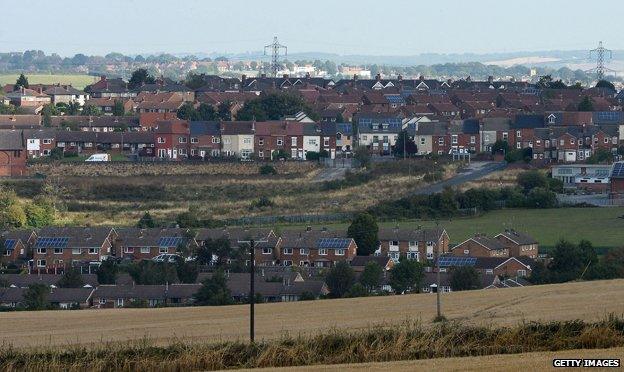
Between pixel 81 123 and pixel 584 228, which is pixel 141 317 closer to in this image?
pixel 584 228

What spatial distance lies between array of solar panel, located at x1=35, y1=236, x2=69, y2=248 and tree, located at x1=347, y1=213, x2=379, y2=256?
4.82m

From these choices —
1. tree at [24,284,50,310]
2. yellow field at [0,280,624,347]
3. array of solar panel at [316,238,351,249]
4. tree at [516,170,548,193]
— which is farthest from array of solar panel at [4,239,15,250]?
tree at [516,170,548,193]

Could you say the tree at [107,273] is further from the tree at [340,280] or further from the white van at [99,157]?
the white van at [99,157]

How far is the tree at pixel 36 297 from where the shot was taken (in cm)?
2033

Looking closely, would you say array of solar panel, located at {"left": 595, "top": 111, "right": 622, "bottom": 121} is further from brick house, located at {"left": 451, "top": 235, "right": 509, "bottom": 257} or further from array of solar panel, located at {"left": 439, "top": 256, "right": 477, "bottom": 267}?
array of solar panel, located at {"left": 439, "top": 256, "right": 477, "bottom": 267}

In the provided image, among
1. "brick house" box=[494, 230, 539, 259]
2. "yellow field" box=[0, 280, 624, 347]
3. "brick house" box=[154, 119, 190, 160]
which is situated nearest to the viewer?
"yellow field" box=[0, 280, 624, 347]

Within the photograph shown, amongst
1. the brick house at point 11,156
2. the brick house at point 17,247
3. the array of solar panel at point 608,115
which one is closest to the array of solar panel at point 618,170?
the array of solar panel at point 608,115

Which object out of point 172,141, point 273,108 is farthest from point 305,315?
point 273,108

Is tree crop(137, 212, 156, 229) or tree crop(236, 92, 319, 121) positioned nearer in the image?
tree crop(137, 212, 156, 229)

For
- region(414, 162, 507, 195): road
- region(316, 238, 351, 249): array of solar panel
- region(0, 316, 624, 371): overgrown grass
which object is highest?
region(0, 316, 624, 371): overgrown grass

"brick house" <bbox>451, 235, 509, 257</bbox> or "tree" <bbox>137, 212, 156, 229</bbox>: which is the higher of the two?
"brick house" <bbox>451, 235, 509, 257</bbox>

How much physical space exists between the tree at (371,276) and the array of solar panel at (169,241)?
15.9ft

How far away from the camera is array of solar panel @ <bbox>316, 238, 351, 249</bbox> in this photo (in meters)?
25.3

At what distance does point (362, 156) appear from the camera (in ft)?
133
